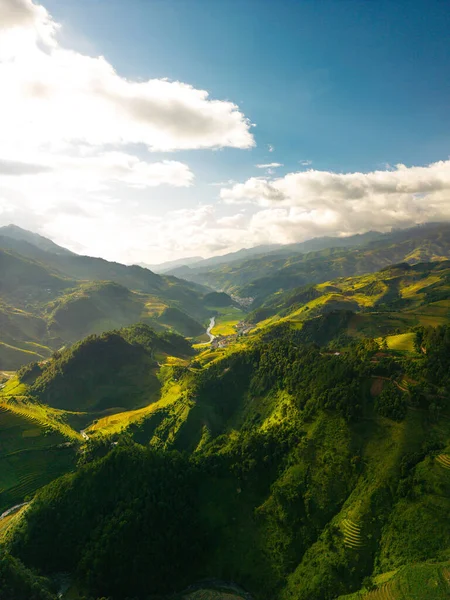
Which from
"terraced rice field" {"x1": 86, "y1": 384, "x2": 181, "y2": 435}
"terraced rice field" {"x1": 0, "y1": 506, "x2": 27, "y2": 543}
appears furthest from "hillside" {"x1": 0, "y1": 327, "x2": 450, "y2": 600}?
"terraced rice field" {"x1": 86, "y1": 384, "x2": 181, "y2": 435}

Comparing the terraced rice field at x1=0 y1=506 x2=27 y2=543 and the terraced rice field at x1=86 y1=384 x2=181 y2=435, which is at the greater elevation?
the terraced rice field at x1=86 y1=384 x2=181 y2=435

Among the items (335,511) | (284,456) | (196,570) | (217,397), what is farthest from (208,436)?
(335,511)

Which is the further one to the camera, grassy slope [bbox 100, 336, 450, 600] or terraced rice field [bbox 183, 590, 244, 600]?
terraced rice field [bbox 183, 590, 244, 600]

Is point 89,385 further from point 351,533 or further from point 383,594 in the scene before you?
point 383,594

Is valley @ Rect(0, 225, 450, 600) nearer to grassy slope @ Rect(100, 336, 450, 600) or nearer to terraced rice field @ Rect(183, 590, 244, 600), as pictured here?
grassy slope @ Rect(100, 336, 450, 600)

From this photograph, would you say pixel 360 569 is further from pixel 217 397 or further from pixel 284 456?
pixel 217 397

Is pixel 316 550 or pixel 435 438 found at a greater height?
pixel 435 438
